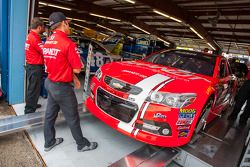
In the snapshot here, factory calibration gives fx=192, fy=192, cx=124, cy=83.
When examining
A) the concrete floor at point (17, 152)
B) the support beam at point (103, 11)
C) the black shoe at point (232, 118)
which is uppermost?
the support beam at point (103, 11)

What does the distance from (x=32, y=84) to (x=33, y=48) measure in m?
0.57

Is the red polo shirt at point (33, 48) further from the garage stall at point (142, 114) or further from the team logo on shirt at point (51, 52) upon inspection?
the team logo on shirt at point (51, 52)

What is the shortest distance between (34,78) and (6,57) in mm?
897

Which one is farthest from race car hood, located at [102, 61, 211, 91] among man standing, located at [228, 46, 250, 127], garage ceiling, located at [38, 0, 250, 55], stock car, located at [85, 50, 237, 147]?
garage ceiling, located at [38, 0, 250, 55]

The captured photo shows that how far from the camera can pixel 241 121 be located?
385 centimetres

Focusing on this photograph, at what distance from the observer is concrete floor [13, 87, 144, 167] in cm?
226

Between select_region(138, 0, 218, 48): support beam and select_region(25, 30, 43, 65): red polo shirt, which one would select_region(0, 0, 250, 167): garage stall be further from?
select_region(138, 0, 218, 48): support beam

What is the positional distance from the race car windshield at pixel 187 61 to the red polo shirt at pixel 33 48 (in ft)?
6.17

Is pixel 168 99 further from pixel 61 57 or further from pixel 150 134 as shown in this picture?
pixel 61 57

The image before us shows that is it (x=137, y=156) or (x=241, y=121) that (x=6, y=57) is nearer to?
(x=137, y=156)

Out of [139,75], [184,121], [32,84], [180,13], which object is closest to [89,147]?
[139,75]

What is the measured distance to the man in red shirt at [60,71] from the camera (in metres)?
2.02

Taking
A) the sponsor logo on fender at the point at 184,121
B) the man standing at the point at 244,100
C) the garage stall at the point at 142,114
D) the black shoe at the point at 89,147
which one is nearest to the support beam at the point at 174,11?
the garage stall at the point at 142,114

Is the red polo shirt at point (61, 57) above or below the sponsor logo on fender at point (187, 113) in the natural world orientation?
above
